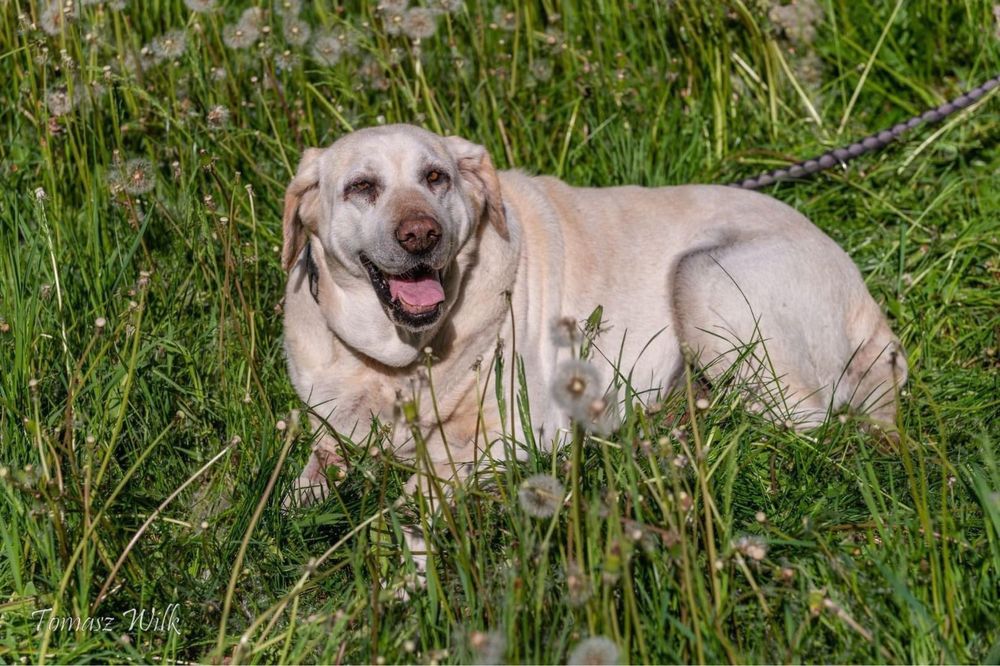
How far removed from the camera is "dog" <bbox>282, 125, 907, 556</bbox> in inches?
139

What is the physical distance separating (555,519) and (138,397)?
6.06 ft

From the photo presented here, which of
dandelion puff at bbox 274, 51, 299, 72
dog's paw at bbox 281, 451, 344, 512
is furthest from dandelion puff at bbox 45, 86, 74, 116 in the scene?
dog's paw at bbox 281, 451, 344, 512

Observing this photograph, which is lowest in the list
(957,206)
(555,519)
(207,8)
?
(957,206)

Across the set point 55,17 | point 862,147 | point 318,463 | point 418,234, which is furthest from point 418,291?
point 862,147

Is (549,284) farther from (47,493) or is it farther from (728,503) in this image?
(47,493)

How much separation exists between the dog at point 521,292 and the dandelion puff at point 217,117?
0.68 m

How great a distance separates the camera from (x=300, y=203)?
12.3 ft

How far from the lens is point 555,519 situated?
7.33ft

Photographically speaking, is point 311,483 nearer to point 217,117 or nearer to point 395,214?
point 395,214

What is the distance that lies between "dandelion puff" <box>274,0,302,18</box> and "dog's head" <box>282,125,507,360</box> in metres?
1.34

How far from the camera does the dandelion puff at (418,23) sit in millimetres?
4699

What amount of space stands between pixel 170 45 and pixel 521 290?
182cm

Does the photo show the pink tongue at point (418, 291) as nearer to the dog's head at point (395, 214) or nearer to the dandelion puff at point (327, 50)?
the dog's head at point (395, 214)

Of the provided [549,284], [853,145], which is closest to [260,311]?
[549,284]
